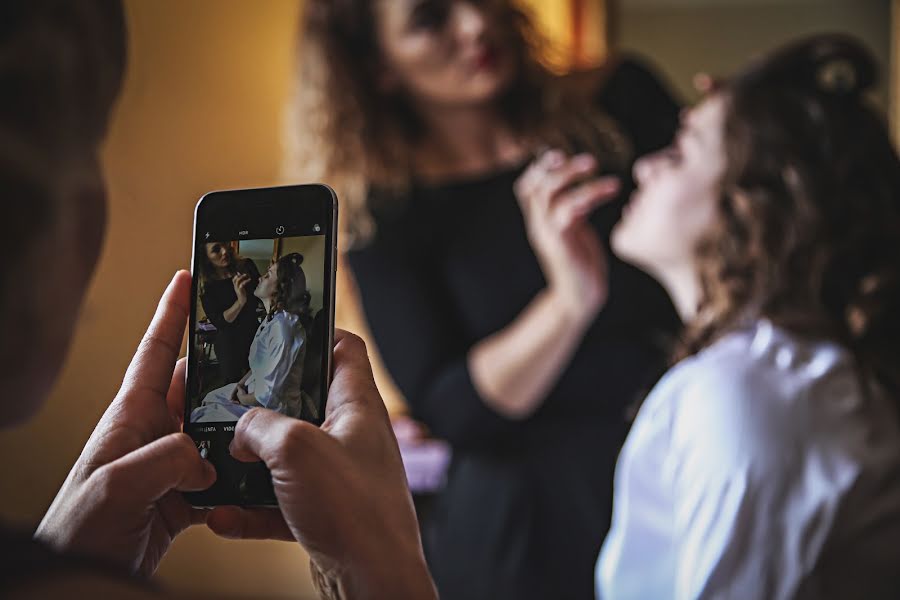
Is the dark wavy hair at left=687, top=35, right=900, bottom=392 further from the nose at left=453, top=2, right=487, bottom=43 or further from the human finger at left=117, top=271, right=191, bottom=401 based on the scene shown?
the human finger at left=117, top=271, right=191, bottom=401

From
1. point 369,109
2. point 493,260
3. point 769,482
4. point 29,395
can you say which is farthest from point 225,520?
point 369,109

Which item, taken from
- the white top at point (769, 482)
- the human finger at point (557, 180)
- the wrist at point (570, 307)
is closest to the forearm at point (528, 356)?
the wrist at point (570, 307)

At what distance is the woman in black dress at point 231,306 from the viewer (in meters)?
0.55

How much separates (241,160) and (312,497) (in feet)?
5.92

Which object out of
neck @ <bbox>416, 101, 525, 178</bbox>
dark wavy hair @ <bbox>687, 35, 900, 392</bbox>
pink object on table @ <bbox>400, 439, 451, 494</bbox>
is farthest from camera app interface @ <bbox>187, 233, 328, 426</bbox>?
pink object on table @ <bbox>400, 439, 451, 494</bbox>

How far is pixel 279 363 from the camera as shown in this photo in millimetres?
537

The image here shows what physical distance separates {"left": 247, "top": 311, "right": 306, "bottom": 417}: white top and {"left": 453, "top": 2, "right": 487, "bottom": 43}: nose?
979 millimetres

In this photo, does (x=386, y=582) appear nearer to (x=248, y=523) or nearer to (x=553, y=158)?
(x=248, y=523)

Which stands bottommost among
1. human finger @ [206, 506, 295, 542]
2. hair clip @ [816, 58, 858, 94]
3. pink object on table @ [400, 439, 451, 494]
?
pink object on table @ [400, 439, 451, 494]

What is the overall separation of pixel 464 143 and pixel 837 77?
0.63 metres

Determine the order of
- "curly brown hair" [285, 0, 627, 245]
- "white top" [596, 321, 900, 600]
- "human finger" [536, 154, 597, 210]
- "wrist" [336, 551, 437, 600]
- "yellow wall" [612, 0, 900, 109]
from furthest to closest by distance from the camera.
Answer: "yellow wall" [612, 0, 900, 109]
"curly brown hair" [285, 0, 627, 245]
"human finger" [536, 154, 597, 210]
"white top" [596, 321, 900, 600]
"wrist" [336, 551, 437, 600]

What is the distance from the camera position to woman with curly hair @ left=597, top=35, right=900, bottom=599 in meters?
0.90

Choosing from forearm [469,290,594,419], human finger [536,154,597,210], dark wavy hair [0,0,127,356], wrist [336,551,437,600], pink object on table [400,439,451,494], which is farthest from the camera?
pink object on table [400,439,451,494]

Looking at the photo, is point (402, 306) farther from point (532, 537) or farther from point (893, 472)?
Answer: point (893, 472)
